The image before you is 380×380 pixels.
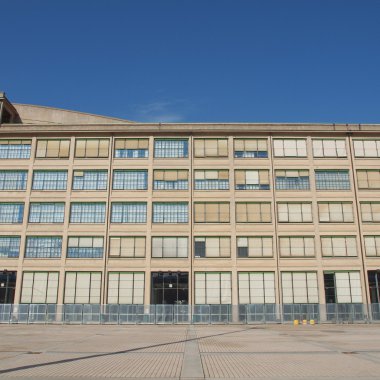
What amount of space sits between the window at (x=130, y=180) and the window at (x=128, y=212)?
1847 mm

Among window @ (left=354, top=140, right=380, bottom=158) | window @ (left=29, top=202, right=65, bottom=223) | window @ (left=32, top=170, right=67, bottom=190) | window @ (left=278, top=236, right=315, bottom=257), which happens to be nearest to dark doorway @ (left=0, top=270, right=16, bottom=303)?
window @ (left=29, top=202, right=65, bottom=223)

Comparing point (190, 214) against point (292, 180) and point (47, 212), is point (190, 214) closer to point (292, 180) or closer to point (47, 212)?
point (292, 180)

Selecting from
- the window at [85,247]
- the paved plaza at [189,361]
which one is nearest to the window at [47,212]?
the window at [85,247]

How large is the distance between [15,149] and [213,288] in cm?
2728

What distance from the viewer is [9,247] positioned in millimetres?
44281

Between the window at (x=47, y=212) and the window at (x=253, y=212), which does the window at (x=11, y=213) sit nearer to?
the window at (x=47, y=212)

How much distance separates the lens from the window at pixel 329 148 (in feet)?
156

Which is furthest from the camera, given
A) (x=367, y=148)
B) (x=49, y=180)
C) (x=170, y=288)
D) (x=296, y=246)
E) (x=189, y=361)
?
(x=367, y=148)

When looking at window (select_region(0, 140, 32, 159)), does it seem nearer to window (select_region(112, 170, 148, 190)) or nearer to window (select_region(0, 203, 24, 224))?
window (select_region(0, 203, 24, 224))

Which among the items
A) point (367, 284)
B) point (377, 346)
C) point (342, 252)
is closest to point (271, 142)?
point (342, 252)

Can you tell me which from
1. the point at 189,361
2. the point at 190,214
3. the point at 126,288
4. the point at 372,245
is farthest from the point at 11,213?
the point at 372,245

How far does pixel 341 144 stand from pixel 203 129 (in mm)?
16015

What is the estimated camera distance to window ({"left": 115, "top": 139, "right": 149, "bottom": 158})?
4762 cm

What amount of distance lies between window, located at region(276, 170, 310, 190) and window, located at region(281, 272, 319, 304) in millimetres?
9442
